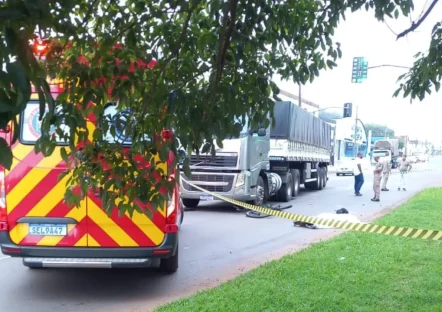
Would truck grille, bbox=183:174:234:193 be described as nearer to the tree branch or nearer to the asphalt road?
the asphalt road

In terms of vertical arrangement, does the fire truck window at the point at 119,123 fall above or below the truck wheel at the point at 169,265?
above

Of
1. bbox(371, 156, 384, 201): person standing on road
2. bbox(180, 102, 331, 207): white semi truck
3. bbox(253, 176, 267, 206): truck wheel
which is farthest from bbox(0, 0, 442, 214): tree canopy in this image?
bbox(371, 156, 384, 201): person standing on road

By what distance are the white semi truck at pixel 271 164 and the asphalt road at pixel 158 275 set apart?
1.56 meters

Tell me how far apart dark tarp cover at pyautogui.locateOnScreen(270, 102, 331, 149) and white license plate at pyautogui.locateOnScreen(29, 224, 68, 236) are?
33.0 ft

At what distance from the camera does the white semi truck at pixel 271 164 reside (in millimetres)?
13555

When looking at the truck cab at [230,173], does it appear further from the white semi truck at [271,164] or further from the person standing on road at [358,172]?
the person standing on road at [358,172]

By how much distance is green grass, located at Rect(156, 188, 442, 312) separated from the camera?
527cm

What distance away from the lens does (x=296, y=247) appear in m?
9.30

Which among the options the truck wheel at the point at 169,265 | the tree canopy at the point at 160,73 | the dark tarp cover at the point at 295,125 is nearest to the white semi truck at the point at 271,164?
the dark tarp cover at the point at 295,125

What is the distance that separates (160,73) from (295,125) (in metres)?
14.5

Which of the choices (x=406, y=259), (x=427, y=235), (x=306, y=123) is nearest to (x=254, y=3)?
(x=427, y=235)

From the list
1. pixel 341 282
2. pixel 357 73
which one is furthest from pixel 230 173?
pixel 357 73

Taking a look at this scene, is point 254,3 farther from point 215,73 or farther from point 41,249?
point 41,249

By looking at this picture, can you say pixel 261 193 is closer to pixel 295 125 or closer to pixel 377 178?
pixel 295 125
